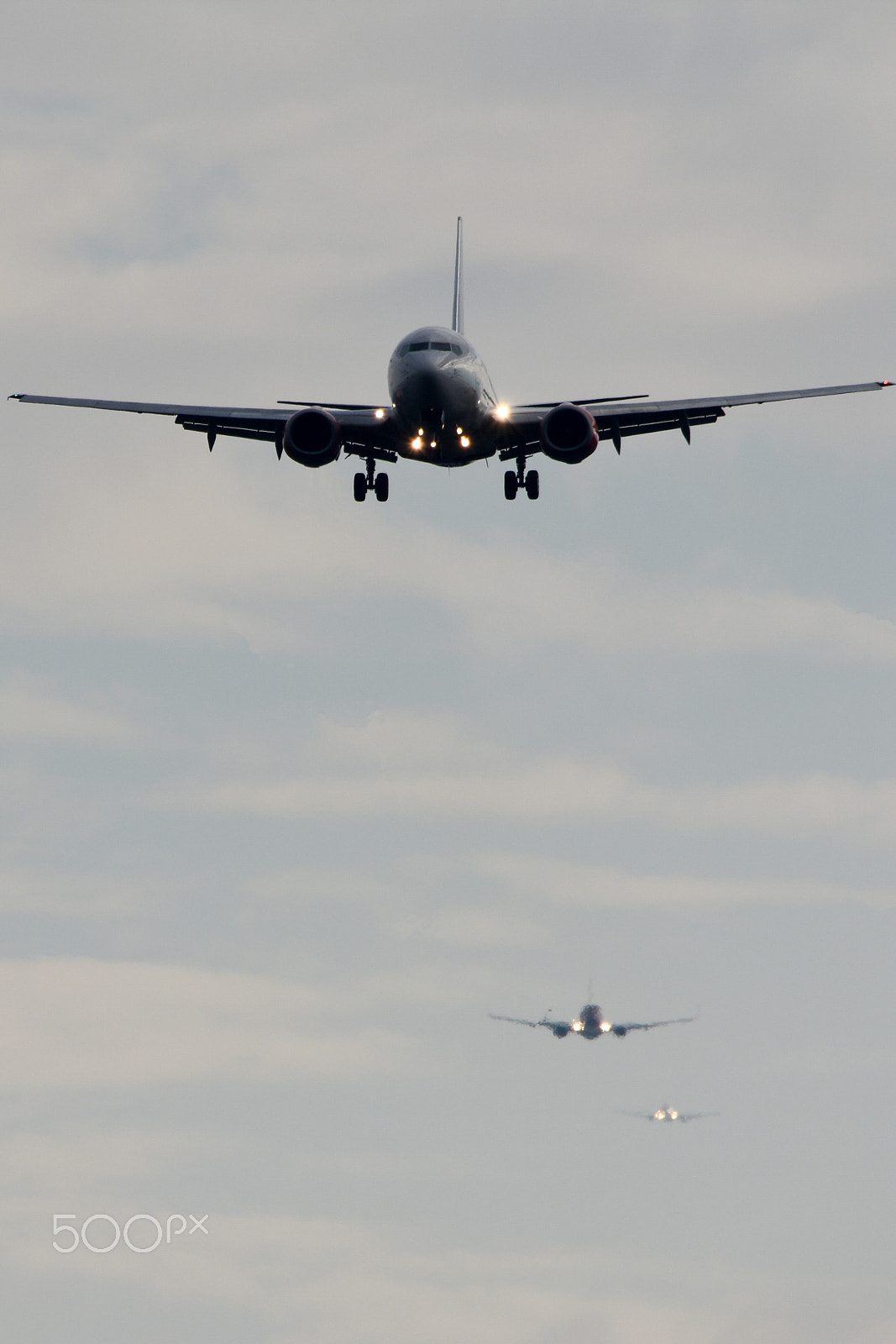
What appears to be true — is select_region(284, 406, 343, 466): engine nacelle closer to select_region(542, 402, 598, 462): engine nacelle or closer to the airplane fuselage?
the airplane fuselage

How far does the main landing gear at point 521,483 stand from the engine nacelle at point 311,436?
707 centimetres

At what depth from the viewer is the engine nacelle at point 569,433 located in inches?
2034

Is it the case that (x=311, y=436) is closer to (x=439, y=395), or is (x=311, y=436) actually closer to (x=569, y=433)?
(x=439, y=395)

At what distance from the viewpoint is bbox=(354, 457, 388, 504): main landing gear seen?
56594 millimetres

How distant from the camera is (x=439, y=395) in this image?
4906cm

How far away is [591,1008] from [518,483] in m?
117

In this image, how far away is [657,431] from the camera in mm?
57281

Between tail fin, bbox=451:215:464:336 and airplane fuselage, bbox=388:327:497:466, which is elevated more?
tail fin, bbox=451:215:464:336

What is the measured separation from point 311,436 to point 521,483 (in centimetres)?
793

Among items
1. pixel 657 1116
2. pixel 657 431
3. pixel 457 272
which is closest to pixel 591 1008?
pixel 657 1116

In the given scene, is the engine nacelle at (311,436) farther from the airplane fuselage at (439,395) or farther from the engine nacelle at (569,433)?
the engine nacelle at (569,433)

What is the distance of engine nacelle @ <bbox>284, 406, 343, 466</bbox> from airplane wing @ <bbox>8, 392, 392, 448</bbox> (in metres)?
0.32

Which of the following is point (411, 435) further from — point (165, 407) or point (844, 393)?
point (844, 393)

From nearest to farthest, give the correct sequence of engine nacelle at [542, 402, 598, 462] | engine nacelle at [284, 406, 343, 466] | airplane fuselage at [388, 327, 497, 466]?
1. airplane fuselage at [388, 327, 497, 466]
2. engine nacelle at [284, 406, 343, 466]
3. engine nacelle at [542, 402, 598, 462]
